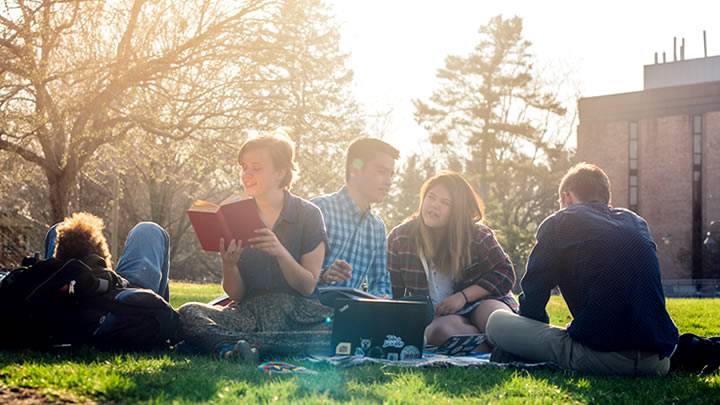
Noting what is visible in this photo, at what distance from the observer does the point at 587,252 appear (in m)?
4.88

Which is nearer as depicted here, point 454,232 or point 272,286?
point 272,286

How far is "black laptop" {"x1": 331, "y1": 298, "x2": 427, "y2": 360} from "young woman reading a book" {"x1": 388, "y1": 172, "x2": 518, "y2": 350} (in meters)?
1.00

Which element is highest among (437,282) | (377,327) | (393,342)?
(437,282)

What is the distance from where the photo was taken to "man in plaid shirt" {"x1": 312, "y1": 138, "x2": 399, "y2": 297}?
692 cm

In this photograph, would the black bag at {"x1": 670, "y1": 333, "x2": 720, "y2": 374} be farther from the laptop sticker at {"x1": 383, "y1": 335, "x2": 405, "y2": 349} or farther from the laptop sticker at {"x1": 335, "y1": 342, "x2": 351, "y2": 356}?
the laptop sticker at {"x1": 335, "y1": 342, "x2": 351, "y2": 356}

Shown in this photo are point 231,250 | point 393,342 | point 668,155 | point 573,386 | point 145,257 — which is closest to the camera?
point 573,386

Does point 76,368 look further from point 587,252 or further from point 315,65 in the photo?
point 315,65

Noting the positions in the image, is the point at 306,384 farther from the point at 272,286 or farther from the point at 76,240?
the point at 76,240

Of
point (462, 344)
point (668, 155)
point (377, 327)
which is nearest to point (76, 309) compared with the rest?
point (377, 327)

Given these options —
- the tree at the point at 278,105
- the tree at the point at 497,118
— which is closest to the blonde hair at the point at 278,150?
the tree at the point at 278,105

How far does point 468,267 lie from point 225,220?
101 inches

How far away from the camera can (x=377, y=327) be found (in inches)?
211

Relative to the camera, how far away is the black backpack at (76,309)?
5301 millimetres

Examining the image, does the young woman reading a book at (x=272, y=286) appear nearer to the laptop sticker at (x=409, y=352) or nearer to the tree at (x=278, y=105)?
the laptop sticker at (x=409, y=352)
